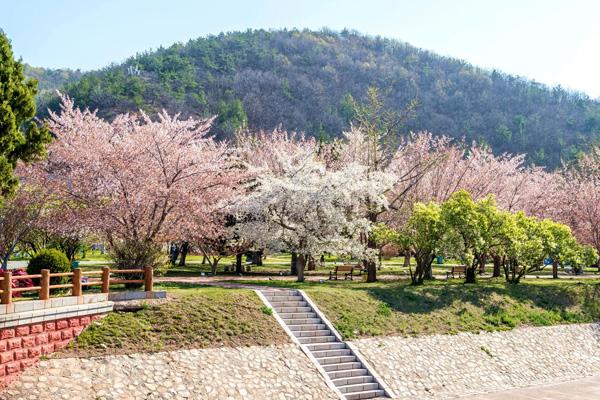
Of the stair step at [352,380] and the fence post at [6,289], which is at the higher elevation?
the fence post at [6,289]

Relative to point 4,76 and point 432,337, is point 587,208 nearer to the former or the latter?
point 432,337

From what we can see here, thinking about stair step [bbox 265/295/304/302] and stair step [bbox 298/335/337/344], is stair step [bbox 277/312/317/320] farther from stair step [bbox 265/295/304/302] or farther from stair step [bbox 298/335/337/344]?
stair step [bbox 298/335/337/344]

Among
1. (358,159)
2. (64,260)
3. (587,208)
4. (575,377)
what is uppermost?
(358,159)

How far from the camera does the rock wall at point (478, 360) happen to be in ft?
71.3

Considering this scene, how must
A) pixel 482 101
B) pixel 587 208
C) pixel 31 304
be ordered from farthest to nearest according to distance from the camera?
→ pixel 482 101, pixel 587 208, pixel 31 304

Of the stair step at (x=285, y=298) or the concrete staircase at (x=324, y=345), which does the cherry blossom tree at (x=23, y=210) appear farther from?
the concrete staircase at (x=324, y=345)

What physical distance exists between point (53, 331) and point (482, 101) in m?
196

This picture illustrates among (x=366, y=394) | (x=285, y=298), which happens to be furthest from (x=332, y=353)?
(x=285, y=298)

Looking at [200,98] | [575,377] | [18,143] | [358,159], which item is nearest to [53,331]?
[18,143]

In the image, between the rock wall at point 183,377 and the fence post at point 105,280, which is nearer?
the rock wall at point 183,377

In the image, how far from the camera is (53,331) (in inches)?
658

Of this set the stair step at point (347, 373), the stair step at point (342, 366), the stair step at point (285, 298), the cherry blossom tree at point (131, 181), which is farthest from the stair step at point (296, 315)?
the cherry blossom tree at point (131, 181)

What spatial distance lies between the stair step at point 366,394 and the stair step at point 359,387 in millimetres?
132

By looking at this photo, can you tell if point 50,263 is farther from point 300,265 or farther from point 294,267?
point 294,267
